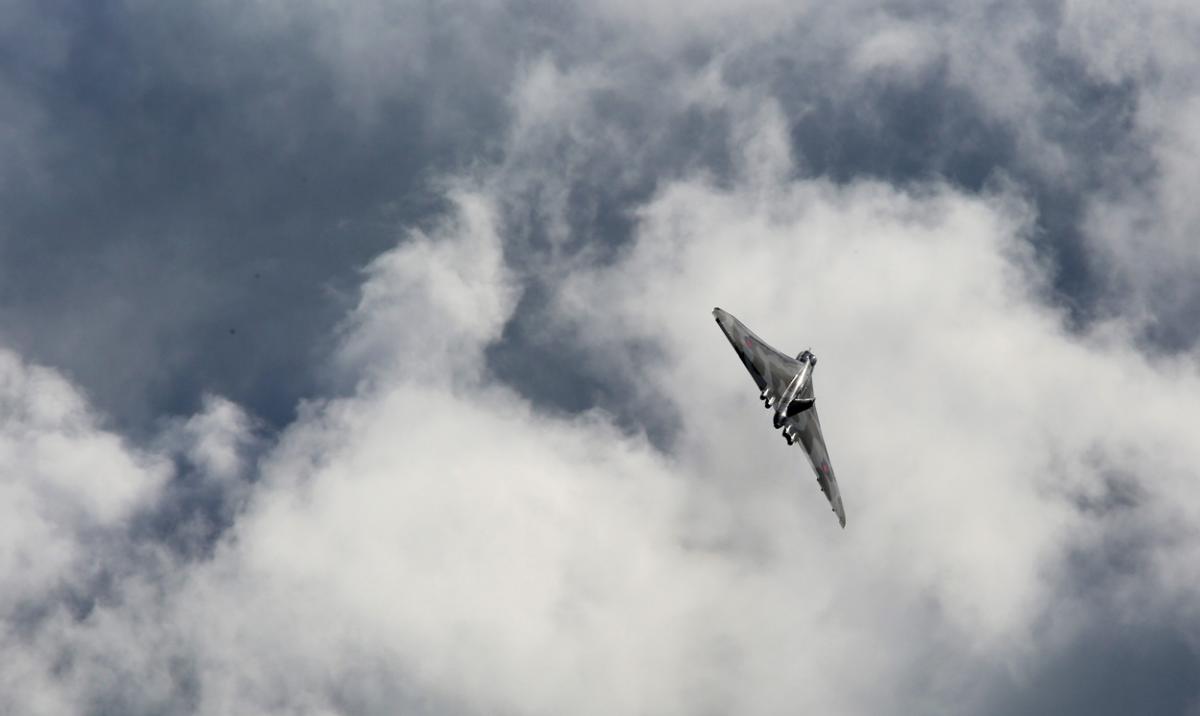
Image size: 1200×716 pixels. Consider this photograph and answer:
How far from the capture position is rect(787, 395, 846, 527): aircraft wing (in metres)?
183

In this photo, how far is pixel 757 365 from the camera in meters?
188

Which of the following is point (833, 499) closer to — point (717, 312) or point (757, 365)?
point (757, 365)

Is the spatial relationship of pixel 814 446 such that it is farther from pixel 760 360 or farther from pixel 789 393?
pixel 760 360

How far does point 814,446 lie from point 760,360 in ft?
63.0

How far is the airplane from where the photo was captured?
182 m

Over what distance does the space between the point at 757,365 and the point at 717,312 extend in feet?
42.6

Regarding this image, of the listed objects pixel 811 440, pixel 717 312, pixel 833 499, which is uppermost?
pixel 717 312

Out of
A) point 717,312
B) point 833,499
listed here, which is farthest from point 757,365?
point 833,499

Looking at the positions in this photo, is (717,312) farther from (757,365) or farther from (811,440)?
(811,440)

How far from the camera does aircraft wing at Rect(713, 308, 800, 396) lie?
186 m

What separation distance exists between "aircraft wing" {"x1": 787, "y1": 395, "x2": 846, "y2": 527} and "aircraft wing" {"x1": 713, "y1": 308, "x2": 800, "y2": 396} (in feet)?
16.5

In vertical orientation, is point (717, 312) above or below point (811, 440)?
above

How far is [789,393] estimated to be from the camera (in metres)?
183

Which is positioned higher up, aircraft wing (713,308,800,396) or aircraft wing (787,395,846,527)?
aircraft wing (713,308,800,396)
